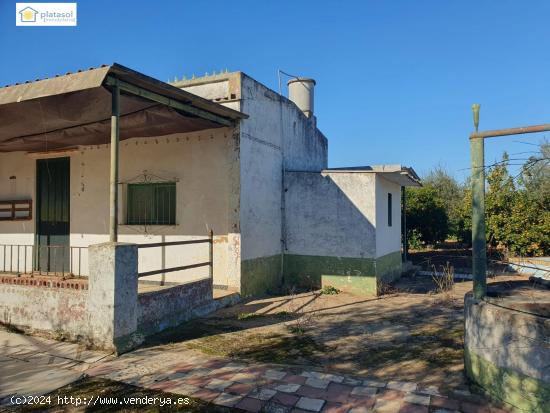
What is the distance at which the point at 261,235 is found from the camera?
9289 millimetres

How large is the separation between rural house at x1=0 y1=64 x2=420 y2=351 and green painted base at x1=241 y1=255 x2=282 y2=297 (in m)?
0.05

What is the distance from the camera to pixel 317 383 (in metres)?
4.26

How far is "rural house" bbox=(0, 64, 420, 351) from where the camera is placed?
18.9 ft

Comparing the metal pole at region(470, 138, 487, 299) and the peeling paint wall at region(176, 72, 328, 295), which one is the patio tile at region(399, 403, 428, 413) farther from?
the peeling paint wall at region(176, 72, 328, 295)

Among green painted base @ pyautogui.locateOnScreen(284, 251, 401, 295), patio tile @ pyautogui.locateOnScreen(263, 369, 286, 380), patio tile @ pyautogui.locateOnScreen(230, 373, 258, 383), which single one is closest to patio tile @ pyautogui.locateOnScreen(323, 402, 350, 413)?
patio tile @ pyautogui.locateOnScreen(263, 369, 286, 380)

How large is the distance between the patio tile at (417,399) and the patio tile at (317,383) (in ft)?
2.66

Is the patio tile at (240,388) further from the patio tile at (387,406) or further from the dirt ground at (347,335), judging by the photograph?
the patio tile at (387,406)

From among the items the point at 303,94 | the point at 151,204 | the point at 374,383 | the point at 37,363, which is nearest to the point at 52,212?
the point at 151,204

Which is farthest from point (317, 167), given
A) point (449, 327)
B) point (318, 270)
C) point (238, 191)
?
point (449, 327)

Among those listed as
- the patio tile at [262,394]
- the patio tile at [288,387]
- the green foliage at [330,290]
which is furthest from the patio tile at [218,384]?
the green foliage at [330,290]

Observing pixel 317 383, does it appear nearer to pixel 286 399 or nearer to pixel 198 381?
pixel 286 399

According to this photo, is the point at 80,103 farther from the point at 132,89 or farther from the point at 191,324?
the point at 191,324

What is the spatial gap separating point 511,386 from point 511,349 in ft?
1.07

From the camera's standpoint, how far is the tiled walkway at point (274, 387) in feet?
12.3
